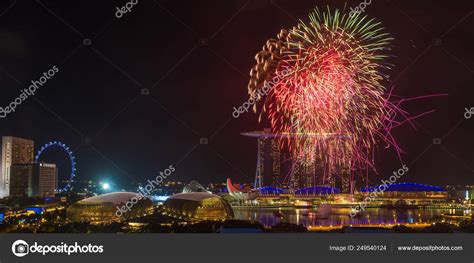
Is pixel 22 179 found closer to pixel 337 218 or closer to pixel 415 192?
pixel 337 218

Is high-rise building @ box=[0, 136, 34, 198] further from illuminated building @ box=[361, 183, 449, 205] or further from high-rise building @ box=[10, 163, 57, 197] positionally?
illuminated building @ box=[361, 183, 449, 205]

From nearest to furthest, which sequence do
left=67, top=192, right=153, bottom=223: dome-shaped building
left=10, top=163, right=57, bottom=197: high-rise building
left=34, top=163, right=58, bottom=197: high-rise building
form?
left=67, top=192, right=153, bottom=223: dome-shaped building < left=10, top=163, right=57, bottom=197: high-rise building < left=34, top=163, right=58, bottom=197: high-rise building

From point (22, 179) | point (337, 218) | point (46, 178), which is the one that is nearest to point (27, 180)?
point (22, 179)

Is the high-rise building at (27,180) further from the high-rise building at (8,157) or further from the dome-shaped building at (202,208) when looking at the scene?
the dome-shaped building at (202,208)

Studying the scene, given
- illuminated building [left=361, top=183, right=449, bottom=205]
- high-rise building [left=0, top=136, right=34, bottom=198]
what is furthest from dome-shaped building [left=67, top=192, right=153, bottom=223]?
illuminated building [left=361, top=183, right=449, bottom=205]

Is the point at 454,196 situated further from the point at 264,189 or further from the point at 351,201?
the point at 264,189

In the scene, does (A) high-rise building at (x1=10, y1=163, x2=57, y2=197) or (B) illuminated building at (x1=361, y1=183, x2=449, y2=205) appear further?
(B) illuminated building at (x1=361, y1=183, x2=449, y2=205)

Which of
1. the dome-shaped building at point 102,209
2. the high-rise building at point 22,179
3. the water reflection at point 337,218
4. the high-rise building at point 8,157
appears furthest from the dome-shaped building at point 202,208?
the high-rise building at point 8,157
